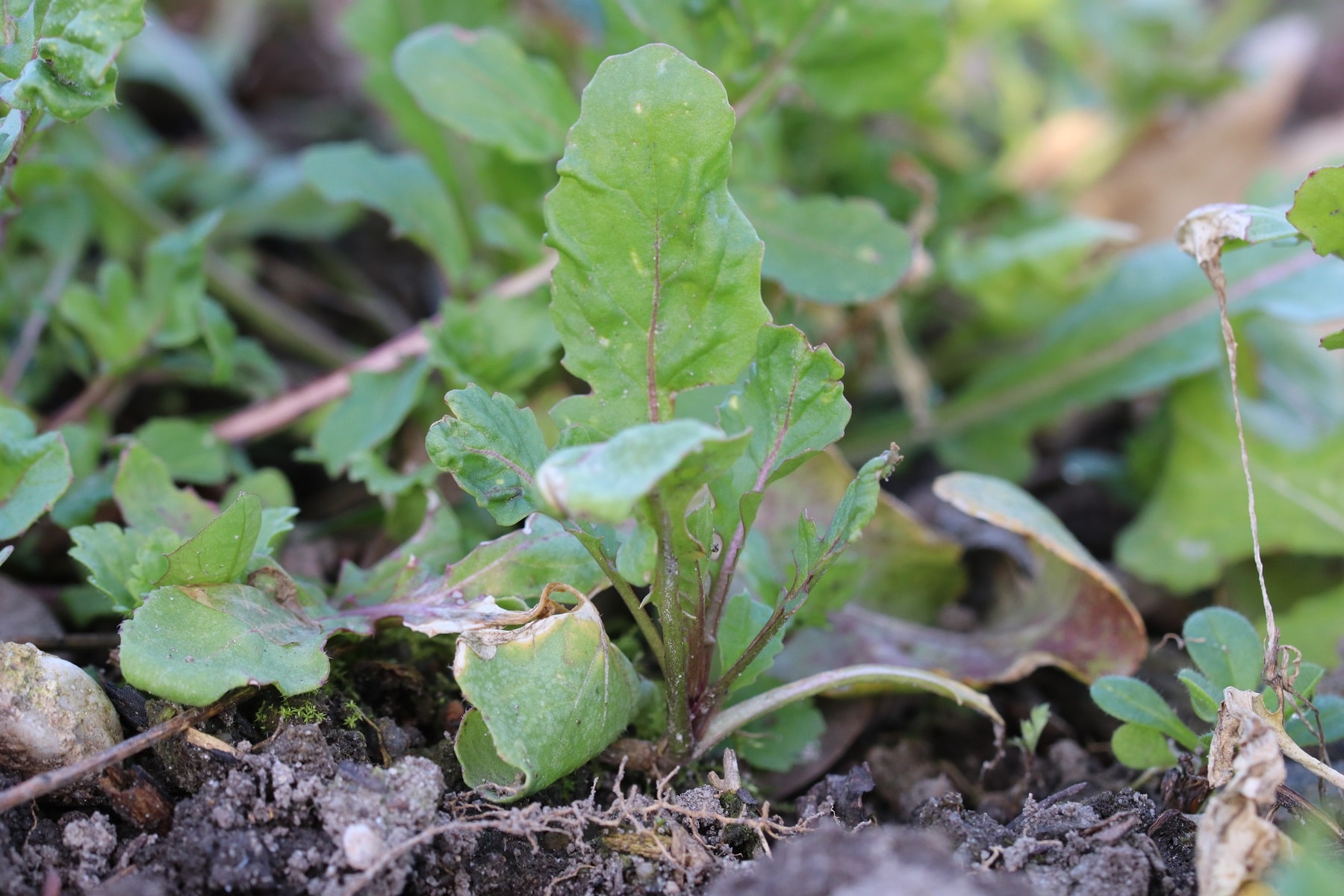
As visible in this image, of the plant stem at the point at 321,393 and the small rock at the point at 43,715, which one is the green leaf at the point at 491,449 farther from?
the plant stem at the point at 321,393

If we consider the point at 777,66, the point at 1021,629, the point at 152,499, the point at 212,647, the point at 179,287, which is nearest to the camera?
the point at 212,647

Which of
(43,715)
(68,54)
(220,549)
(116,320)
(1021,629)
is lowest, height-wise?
(1021,629)

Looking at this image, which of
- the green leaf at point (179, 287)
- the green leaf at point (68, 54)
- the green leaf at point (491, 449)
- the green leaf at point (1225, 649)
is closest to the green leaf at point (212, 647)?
the green leaf at point (491, 449)

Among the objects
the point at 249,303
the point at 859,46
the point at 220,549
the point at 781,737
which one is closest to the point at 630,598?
the point at 781,737

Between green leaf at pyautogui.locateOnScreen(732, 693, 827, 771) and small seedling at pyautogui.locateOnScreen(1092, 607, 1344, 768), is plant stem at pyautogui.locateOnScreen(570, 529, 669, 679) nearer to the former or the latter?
green leaf at pyautogui.locateOnScreen(732, 693, 827, 771)

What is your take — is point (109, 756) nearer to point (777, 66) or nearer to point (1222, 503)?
point (777, 66)

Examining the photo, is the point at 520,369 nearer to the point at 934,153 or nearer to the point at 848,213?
the point at 848,213
